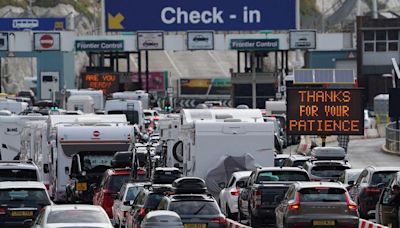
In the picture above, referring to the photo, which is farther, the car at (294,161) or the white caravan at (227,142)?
the car at (294,161)

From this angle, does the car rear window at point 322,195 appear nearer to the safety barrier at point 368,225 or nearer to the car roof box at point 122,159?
the safety barrier at point 368,225

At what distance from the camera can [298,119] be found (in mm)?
44844

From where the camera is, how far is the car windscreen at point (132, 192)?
31.3 metres

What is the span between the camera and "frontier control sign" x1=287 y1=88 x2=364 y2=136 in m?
44.6

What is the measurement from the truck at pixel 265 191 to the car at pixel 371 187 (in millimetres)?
1357

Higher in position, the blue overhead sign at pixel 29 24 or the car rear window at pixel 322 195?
the blue overhead sign at pixel 29 24

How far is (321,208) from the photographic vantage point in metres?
27.0

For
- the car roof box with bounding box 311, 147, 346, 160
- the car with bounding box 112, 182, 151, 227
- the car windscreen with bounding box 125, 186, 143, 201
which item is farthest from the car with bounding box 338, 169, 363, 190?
the car roof box with bounding box 311, 147, 346, 160

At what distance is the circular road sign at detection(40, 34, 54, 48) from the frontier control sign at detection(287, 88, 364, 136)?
1651 inches

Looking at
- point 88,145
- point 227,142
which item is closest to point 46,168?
point 88,145

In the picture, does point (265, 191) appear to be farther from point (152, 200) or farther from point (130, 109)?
point (130, 109)

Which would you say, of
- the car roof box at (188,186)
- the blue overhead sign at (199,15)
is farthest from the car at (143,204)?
the blue overhead sign at (199,15)

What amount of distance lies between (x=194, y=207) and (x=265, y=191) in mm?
5037

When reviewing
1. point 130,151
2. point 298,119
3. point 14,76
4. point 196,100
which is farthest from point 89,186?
point 14,76
